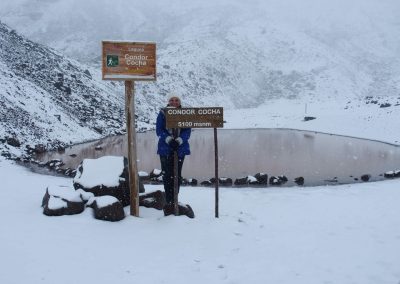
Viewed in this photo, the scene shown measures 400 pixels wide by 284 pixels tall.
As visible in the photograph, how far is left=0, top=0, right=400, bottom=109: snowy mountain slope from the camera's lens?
82875 millimetres

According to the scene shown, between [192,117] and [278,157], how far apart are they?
610 inches

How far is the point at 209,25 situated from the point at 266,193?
100 m

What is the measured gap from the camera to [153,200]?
9.02 metres

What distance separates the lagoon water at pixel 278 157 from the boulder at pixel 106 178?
7707 millimetres

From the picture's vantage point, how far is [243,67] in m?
91.9

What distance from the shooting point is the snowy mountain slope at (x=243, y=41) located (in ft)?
272

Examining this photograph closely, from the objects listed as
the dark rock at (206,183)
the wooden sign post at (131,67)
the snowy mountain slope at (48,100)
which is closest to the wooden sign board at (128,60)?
the wooden sign post at (131,67)

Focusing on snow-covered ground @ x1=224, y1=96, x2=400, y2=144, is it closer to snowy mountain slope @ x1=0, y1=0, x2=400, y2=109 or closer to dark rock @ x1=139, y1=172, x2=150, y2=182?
snowy mountain slope @ x1=0, y1=0, x2=400, y2=109

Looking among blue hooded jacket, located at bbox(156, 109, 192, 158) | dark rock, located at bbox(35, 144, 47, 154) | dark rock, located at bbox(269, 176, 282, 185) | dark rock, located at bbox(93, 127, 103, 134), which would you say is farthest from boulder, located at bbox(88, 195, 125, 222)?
dark rock, located at bbox(93, 127, 103, 134)

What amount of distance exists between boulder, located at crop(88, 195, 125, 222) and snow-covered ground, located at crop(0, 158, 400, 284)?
15 cm

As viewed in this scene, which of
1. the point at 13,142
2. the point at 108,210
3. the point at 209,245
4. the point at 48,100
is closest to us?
the point at 209,245

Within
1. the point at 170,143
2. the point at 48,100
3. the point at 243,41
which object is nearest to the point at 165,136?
the point at 170,143

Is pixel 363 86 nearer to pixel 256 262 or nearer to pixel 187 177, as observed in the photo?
pixel 187 177

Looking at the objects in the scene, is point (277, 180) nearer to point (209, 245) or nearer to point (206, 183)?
point (206, 183)
